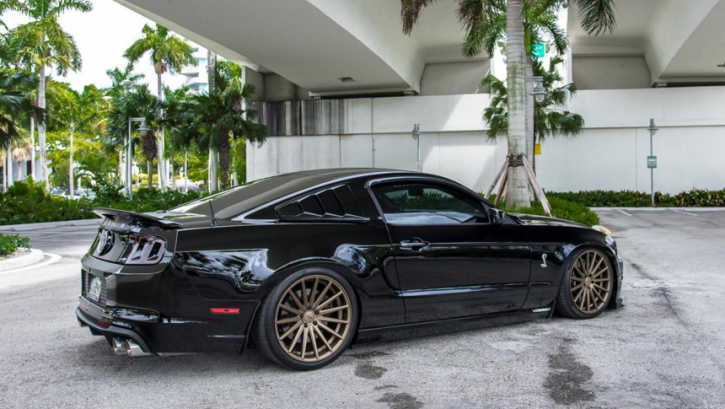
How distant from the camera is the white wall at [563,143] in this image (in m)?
31.1

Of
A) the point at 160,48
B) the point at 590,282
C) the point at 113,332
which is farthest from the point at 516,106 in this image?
the point at 160,48

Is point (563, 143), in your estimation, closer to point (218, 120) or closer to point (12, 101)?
point (218, 120)

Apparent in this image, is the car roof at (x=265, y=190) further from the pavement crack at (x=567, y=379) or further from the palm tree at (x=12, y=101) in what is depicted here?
the palm tree at (x=12, y=101)

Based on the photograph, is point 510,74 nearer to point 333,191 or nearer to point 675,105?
point 333,191

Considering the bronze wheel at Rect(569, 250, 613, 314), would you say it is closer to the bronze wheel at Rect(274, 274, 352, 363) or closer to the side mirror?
the side mirror

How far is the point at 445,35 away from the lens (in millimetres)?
30750

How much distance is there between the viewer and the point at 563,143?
3244cm

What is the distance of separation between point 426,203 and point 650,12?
27.0 metres

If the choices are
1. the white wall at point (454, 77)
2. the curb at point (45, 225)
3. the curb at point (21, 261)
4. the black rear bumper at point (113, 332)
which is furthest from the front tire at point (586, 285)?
the white wall at point (454, 77)

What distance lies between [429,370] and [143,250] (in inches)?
83.5

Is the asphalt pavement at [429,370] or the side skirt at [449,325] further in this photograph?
the side skirt at [449,325]

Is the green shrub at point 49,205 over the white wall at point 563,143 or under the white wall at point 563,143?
under

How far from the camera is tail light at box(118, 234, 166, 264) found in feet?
12.7

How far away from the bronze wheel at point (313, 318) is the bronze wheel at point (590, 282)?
2.35 meters
